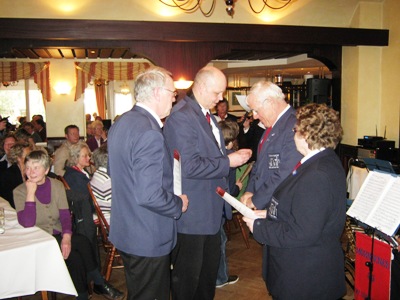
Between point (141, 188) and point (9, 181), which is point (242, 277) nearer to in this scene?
point (141, 188)

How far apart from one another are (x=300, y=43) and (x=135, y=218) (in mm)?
4788

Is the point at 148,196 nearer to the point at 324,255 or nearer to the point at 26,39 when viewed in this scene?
the point at 324,255

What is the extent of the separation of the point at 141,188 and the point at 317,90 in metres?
4.93

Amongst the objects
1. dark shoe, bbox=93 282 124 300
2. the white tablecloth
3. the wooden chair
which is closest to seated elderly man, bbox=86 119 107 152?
the wooden chair

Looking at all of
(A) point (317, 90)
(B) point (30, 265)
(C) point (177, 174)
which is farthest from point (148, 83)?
(A) point (317, 90)

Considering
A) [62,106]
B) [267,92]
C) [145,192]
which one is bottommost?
[145,192]

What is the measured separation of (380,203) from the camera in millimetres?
2586

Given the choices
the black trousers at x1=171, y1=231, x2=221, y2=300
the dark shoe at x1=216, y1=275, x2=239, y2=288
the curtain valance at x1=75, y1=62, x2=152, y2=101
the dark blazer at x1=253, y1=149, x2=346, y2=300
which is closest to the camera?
the dark blazer at x1=253, y1=149, x2=346, y2=300

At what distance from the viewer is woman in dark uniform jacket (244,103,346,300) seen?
167cm

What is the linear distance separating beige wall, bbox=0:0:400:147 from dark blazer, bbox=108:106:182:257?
13.3 ft

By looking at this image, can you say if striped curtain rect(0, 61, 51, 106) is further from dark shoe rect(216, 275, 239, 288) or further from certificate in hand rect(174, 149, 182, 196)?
certificate in hand rect(174, 149, 182, 196)

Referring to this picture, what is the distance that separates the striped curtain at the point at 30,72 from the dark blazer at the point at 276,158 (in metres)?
8.29

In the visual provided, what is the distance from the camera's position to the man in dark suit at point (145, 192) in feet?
6.13

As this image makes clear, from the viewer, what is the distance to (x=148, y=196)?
1.87 metres
